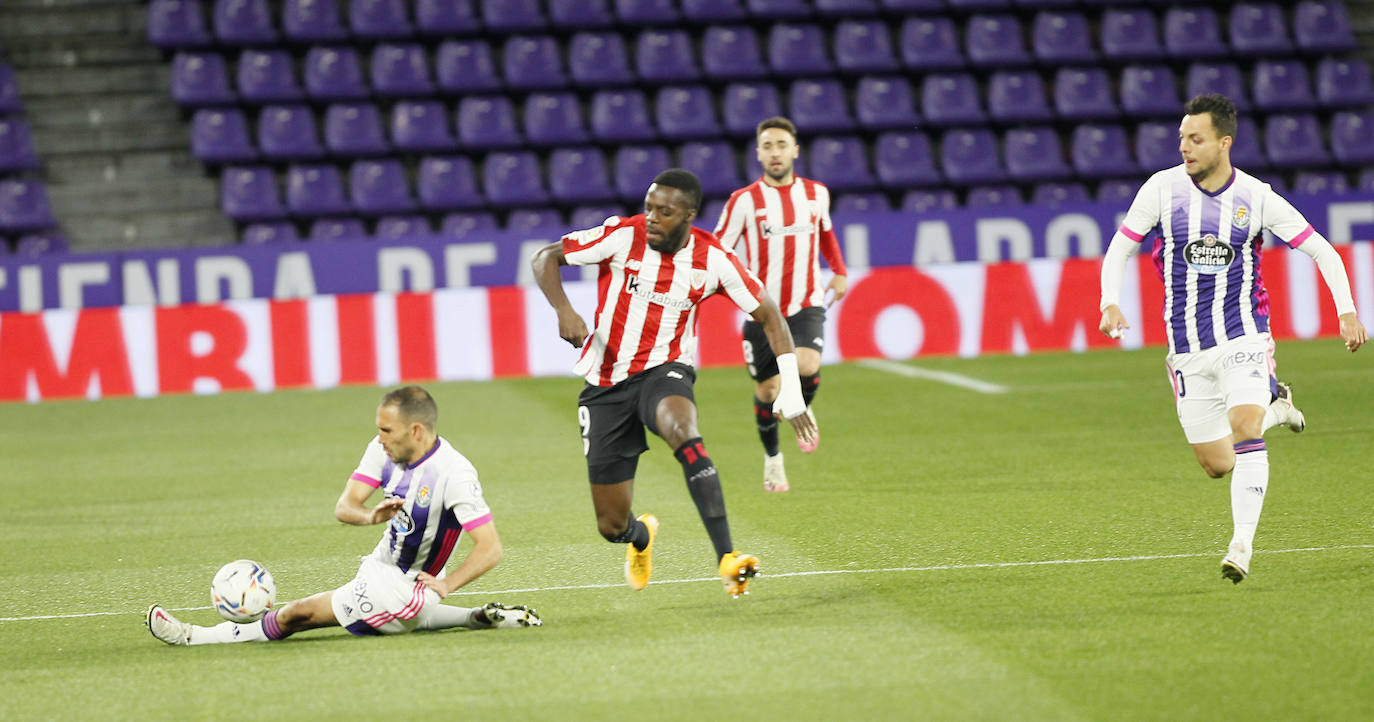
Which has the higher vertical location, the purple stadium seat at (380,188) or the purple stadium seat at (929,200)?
the purple stadium seat at (380,188)

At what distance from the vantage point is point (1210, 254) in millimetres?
6301

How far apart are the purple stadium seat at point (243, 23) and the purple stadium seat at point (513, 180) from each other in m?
3.07

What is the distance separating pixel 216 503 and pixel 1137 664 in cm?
603

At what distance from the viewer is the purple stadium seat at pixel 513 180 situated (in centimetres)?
1845

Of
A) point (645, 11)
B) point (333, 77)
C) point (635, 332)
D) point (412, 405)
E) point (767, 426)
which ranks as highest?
point (645, 11)

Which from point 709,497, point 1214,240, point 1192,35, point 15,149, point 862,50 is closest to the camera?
point 709,497

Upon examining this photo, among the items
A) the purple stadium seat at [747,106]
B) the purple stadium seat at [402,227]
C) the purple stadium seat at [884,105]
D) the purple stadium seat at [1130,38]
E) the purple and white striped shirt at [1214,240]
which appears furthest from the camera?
the purple stadium seat at [1130,38]

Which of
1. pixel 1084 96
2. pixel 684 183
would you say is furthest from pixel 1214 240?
pixel 1084 96

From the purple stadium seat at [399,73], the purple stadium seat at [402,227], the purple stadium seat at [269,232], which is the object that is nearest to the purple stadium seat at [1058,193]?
the purple stadium seat at [402,227]

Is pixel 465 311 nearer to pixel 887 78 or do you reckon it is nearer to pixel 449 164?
pixel 449 164

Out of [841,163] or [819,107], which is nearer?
[841,163]

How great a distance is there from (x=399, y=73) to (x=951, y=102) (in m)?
6.47

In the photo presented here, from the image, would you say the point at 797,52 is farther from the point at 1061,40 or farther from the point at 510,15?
the point at 510,15

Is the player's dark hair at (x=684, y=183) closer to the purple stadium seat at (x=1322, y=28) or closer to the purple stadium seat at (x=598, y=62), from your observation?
the purple stadium seat at (x=598, y=62)
